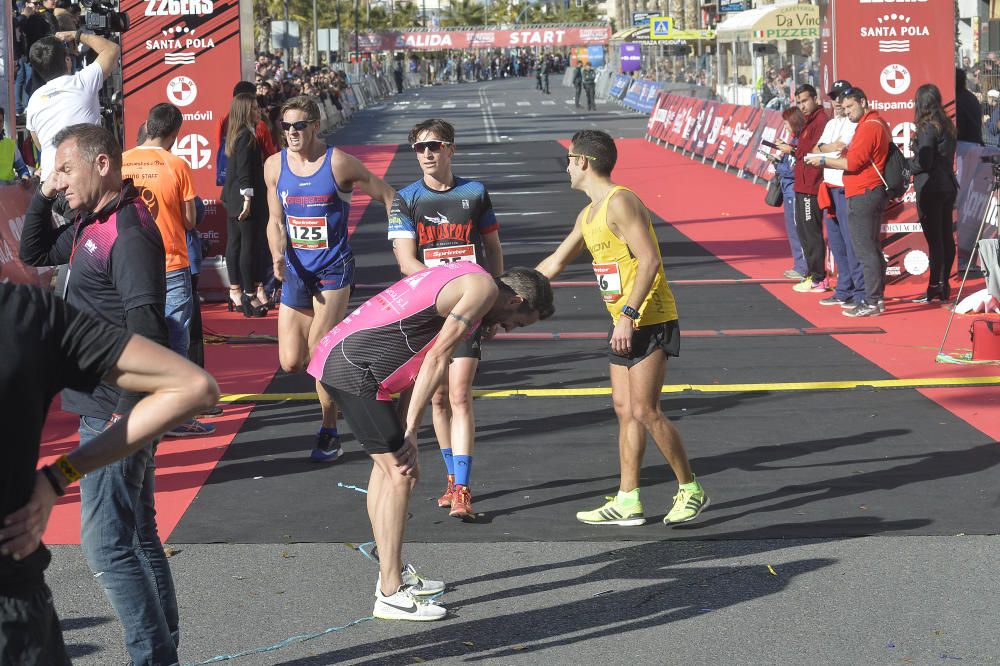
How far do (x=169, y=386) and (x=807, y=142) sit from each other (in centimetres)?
1116

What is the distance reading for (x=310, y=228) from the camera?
8.35m

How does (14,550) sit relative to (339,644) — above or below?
above

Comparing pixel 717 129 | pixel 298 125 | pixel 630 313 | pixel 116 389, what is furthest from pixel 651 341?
pixel 717 129

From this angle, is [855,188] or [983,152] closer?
[855,188]

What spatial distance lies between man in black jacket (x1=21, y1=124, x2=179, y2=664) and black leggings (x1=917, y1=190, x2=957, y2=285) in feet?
32.6

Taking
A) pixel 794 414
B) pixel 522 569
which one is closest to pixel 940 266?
pixel 794 414

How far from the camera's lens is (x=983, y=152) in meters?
14.9

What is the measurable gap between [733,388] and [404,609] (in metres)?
4.93

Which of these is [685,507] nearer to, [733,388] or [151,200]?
[733,388]

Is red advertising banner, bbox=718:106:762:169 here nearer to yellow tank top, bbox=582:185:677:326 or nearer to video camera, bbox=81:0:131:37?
video camera, bbox=81:0:131:37

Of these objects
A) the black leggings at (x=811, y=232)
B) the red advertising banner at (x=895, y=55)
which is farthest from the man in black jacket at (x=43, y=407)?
the red advertising banner at (x=895, y=55)

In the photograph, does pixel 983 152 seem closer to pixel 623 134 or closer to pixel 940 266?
pixel 940 266

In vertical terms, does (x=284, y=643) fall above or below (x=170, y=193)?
below

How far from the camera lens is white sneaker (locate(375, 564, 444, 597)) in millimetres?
5617
